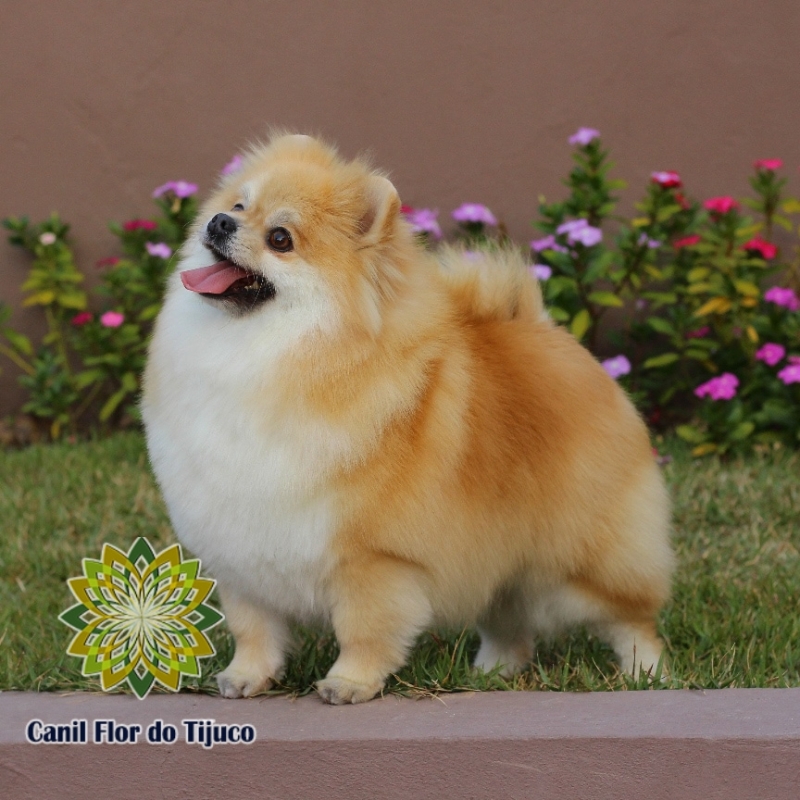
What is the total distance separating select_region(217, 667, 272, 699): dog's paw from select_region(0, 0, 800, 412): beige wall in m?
3.35

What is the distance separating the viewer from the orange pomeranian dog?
255 cm

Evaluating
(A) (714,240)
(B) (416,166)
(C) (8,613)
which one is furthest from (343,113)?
(C) (8,613)

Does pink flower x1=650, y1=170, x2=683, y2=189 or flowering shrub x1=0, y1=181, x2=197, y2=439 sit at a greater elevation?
pink flower x1=650, y1=170, x2=683, y2=189

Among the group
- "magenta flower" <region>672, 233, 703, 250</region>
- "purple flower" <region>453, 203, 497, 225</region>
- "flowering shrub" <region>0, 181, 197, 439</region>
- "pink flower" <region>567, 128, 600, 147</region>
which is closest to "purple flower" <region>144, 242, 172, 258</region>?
"flowering shrub" <region>0, 181, 197, 439</region>

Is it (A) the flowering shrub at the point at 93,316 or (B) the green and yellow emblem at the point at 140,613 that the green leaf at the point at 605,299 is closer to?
(A) the flowering shrub at the point at 93,316

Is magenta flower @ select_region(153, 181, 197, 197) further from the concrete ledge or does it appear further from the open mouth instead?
the concrete ledge

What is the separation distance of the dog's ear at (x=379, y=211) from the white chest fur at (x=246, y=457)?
30 cm

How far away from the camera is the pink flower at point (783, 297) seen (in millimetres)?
5117

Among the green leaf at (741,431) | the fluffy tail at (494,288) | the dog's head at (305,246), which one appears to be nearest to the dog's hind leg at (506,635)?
the fluffy tail at (494,288)

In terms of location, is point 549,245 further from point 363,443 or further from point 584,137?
point 363,443

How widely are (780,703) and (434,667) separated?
844 millimetres

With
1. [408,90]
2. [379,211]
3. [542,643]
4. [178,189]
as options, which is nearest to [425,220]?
[408,90]

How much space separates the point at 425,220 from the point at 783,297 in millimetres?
1693

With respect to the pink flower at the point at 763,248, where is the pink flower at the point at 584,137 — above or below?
above
